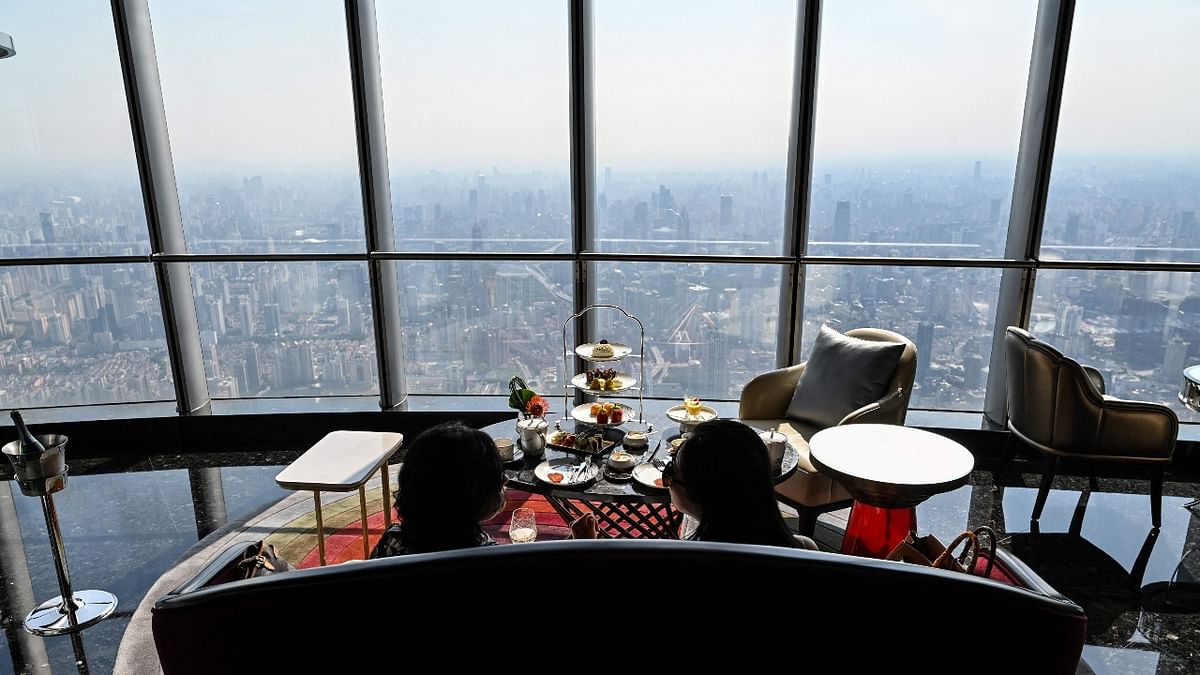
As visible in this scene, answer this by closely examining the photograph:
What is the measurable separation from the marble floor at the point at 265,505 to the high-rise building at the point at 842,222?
1605mm

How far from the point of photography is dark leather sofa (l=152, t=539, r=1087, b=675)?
1.06 meters

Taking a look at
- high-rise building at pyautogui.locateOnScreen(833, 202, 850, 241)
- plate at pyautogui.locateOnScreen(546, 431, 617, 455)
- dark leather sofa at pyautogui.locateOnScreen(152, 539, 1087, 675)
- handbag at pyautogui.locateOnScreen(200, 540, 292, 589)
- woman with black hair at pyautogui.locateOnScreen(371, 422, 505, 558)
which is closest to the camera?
dark leather sofa at pyautogui.locateOnScreen(152, 539, 1087, 675)

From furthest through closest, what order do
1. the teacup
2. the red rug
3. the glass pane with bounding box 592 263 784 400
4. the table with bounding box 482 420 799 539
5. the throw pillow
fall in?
1. the glass pane with bounding box 592 263 784 400
2. the throw pillow
3. the red rug
4. the teacup
5. the table with bounding box 482 420 799 539

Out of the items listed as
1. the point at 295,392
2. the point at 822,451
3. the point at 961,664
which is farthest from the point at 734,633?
the point at 295,392

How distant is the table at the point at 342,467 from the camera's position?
2.75 metres

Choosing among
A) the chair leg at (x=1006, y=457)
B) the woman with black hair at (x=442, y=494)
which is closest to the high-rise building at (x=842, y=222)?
the chair leg at (x=1006, y=457)

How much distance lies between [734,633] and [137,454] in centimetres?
464

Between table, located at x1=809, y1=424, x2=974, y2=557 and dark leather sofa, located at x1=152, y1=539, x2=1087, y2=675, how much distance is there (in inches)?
55.2

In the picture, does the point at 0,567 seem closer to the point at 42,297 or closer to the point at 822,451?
the point at 42,297

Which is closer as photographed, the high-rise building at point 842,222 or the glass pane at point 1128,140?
the glass pane at point 1128,140

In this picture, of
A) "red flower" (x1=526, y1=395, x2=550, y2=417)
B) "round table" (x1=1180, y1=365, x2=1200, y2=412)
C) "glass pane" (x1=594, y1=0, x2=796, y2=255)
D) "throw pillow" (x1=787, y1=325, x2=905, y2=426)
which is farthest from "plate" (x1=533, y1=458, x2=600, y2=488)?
"round table" (x1=1180, y1=365, x2=1200, y2=412)

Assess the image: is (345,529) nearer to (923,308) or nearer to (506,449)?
(506,449)

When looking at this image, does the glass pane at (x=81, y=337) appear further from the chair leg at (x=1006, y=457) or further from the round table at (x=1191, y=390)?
the round table at (x=1191, y=390)

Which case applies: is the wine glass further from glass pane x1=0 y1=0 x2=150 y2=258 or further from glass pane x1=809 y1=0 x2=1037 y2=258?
glass pane x1=0 y1=0 x2=150 y2=258
